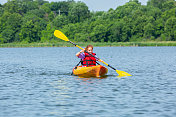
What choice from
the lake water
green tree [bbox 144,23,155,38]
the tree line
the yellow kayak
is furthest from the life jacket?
green tree [bbox 144,23,155,38]

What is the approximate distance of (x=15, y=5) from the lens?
123938 millimetres

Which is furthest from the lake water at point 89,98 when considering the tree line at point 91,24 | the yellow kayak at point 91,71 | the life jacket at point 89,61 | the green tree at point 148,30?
the tree line at point 91,24

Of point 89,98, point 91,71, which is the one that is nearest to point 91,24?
point 91,71

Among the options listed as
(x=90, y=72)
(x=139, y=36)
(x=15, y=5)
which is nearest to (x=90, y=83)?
(x=90, y=72)

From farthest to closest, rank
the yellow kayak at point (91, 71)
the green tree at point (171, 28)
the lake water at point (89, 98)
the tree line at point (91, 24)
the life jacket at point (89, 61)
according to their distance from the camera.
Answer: the tree line at point (91, 24)
the green tree at point (171, 28)
the life jacket at point (89, 61)
the yellow kayak at point (91, 71)
the lake water at point (89, 98)

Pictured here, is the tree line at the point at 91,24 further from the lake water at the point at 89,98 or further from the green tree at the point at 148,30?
the lake water at the point at 89,98

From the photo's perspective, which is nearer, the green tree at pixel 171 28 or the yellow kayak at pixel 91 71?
the yellow kayak at pixel 91 71

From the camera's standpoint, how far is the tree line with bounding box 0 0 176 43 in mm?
104312

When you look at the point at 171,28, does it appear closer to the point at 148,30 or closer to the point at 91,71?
the point at 148,30

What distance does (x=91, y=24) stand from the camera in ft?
368

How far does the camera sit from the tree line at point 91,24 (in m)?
Result: 104

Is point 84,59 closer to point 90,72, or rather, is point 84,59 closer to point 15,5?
point 90,72

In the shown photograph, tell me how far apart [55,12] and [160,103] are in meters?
121

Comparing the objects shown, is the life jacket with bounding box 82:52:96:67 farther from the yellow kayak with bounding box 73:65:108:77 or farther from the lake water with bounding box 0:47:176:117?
the lake water with bounding box 0:47:176:117
